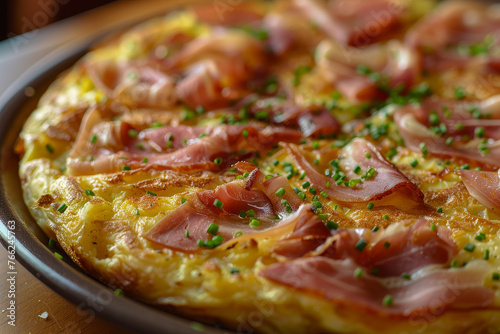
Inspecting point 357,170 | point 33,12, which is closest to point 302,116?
point 357,170

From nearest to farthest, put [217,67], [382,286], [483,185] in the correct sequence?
[382,286]
[483,185]
[217,67]

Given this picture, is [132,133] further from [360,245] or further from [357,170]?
[360,245]

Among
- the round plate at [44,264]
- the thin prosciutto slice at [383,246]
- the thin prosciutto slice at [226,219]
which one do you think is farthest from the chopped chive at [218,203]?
the round plate at [44,264]

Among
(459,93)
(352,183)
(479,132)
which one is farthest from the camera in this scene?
(459,93)

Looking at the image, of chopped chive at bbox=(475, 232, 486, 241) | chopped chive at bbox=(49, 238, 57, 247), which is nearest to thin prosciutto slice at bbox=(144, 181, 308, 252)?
chopped chive at bbox=(49, 238, 57, 247)

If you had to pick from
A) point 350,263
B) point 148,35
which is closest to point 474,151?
point 350,263

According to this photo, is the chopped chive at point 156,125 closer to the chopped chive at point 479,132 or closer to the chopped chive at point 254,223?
the chopped chive at point 254,223
